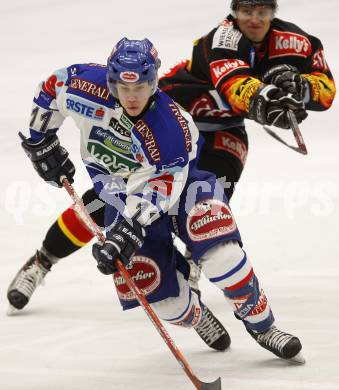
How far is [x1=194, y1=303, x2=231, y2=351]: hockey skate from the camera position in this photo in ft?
12.6

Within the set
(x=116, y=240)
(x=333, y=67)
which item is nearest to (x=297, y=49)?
(x=116, y=240)

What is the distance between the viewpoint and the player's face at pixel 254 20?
166 inches

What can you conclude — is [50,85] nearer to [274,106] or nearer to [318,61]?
Answer: [274,106]

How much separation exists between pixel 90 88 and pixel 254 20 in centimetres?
91

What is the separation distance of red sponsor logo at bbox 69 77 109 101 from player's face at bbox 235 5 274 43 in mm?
882

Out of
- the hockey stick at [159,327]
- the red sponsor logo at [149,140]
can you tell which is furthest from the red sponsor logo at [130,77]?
the hockey stick at [159,327]

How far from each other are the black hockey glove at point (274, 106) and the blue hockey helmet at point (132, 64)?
1.96 feet

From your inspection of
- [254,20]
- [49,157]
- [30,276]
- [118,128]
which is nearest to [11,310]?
[30,276]

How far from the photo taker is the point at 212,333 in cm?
386

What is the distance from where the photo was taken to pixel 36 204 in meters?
6.00

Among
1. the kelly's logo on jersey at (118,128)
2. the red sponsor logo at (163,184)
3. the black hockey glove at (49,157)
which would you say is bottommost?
the black hockey glove at (49,157)

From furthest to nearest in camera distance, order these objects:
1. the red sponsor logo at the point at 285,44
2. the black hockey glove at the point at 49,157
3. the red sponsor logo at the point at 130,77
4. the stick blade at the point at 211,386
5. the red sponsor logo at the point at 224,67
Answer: the red sponsor logo at the point at 285,44, the red sponsor logo at the point at 224,67, the black hockey glove at the point at 49,157, the red sponsor logo at the point at 130,77, the stick blade at the point at 211,386

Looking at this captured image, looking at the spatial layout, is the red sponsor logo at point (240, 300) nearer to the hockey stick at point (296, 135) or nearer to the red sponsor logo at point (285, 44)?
the hockey stick at point (296, 135)

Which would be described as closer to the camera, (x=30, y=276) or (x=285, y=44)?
(x=285, y=44)
